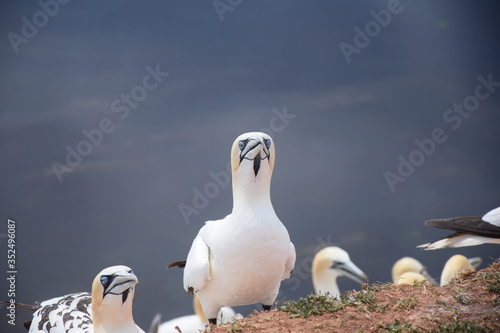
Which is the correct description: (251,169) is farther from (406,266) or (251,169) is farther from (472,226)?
(406,266)

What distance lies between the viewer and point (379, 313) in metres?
4.09

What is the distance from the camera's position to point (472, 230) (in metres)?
4.27

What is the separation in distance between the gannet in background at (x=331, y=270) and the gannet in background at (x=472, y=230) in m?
3.08

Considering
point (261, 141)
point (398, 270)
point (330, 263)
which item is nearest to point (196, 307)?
point (330, 263)

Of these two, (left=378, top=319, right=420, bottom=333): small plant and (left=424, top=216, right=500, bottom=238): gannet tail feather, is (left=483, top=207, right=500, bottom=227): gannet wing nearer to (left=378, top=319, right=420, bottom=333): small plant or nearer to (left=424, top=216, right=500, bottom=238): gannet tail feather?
(left=424, top=216, right=500, bottom=238): gannet tail feather

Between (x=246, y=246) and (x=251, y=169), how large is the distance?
0.61 m

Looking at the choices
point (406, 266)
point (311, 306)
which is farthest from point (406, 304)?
point (406, 266)

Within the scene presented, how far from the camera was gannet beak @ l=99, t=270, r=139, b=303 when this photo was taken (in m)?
4.55

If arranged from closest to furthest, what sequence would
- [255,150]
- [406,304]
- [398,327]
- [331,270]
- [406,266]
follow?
[398,327] → [406,304] → [255,150] → [331,270] → [406,266]

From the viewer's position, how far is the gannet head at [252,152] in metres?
4.49

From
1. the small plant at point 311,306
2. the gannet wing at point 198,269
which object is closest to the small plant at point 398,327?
the small plant at point 311,306

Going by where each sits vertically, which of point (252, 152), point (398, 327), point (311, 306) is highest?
point (252, 152)

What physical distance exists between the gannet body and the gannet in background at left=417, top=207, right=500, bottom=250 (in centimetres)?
125

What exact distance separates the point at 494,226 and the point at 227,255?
6.60 ft
